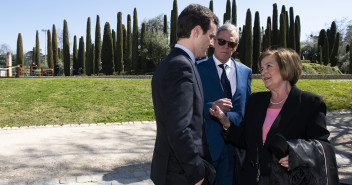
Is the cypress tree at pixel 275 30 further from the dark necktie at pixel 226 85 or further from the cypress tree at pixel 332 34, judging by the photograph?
the dark necktie at pixel 226 85

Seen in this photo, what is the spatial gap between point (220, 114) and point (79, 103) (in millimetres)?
9598

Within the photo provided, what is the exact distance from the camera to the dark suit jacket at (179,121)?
164 cm

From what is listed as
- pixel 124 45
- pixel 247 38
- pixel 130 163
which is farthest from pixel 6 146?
→ pixel 124 45

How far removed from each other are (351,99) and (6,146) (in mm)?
12992

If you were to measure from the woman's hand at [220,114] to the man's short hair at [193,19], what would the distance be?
677 millimetres

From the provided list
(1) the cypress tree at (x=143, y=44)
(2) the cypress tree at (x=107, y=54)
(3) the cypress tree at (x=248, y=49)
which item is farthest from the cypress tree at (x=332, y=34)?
(2) the cypress tree at (x=107, y=54)

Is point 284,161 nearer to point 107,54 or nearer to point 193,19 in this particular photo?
point 193,19

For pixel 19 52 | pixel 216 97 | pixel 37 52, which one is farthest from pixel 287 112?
pixel 19 52

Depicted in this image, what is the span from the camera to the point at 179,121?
163 cm

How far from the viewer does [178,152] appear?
5.37ft

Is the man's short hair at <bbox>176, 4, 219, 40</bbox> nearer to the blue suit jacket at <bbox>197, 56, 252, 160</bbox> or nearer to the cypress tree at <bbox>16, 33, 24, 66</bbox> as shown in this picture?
the blue suit jacket at <bbox>197, 56, 252, 160</bbox>

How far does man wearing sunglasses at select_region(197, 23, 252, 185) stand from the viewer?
2.59 m

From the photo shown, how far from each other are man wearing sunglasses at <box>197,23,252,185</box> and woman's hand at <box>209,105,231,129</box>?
1.4 inches

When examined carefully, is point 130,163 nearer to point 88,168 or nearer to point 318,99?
point 88,168
